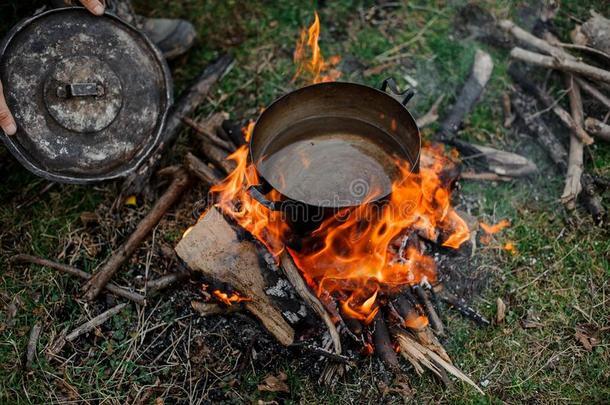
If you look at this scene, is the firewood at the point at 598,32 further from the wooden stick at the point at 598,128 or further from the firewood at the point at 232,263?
the firewood at the point at 232,263

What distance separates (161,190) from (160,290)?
2.75 feet

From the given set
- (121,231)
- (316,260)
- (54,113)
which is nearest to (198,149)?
(121,231)

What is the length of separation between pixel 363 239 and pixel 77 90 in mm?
2031

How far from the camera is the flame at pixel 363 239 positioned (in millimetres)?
3053

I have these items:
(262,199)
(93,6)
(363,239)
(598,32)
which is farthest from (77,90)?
(598,32)

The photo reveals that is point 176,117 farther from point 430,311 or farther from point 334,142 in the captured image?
point 430,311

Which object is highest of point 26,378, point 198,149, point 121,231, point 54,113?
point 54,113

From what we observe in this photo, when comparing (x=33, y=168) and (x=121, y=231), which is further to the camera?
(x=121, y=231)

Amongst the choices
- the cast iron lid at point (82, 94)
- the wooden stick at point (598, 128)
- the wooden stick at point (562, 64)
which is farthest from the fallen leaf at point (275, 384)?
the wooden stick at point (562, 64)

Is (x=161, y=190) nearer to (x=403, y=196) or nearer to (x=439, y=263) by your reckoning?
(x=403, y=196)

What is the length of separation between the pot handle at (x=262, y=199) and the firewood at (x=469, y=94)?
1972 mm

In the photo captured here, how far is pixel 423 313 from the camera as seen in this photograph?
3.25 metres

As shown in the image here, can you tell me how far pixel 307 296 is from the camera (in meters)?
2.90

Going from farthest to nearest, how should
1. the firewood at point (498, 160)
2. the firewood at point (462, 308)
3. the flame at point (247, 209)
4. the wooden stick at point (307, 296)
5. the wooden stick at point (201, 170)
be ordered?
the firewood at point (498, 160) < the wooden stick at point (201, 170) < the firewood at point (462, 308) < the flame at point (247, 209) < the wooden stick at point (307, 296)
